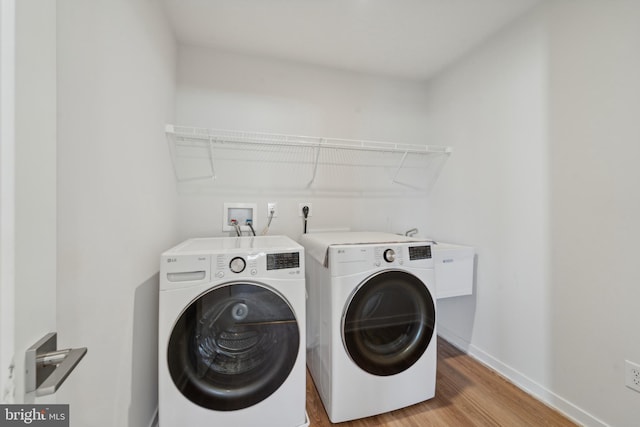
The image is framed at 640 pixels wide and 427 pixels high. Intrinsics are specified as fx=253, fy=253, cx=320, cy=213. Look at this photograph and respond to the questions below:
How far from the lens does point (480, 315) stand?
1.86m

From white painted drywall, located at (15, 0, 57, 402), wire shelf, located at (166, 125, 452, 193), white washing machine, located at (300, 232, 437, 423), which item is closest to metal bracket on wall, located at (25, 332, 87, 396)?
white painted drywall, located at (15, 0, 57, 402)

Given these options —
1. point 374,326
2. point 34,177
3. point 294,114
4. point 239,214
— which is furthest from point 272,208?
point 34,177

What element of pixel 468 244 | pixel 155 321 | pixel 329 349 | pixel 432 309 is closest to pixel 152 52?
pixel 155 321

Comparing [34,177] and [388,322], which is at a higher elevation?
[34,177]

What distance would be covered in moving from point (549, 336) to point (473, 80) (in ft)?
5.95

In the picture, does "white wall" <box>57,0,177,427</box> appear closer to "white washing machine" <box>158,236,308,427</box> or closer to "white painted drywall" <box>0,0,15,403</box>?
"white washing machine" <box>158,236,308,427</box>

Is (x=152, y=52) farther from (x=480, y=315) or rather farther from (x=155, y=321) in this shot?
(x=480, y=315)

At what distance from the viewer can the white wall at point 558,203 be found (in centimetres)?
117

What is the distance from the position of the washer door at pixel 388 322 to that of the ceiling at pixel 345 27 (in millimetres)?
1604

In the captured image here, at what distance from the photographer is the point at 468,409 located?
1.41 metres

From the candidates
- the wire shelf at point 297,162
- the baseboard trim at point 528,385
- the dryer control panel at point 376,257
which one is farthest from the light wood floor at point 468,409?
the wire shelf at point 297,162

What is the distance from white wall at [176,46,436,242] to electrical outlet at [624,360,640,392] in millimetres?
1451

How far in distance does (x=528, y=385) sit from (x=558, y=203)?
3.62ft

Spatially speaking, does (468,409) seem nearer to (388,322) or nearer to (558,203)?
(388,322)
